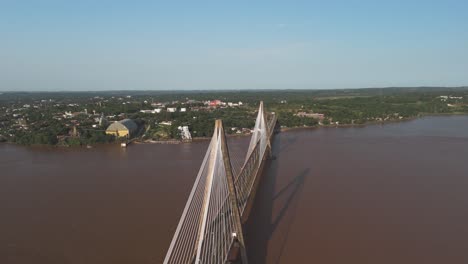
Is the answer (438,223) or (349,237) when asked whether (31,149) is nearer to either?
(349,237)

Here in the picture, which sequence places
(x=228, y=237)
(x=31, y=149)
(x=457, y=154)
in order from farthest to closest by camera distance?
(x=31, y=149) < (x=457, y=154) < (x=228, y=237)

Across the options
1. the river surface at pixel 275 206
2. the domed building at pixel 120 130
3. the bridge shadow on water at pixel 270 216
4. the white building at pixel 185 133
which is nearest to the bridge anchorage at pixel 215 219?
the bridge shadow on water at pixel 270 216

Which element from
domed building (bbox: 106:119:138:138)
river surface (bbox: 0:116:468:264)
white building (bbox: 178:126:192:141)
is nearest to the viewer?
river surface (bbox: 0:116:468:264)

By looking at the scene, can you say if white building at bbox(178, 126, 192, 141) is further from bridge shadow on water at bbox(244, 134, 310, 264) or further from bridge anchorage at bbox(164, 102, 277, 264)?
bridge anchorage at bbox(164, 102, 277, 264)

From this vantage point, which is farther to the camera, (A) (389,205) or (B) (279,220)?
(A) (389,205)

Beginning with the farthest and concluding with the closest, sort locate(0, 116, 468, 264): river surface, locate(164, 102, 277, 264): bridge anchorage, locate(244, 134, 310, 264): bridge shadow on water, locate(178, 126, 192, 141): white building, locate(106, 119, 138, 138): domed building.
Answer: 1. locate(106, 119, 138, 138): domed building
2. locate(178, 126, 192, 141): white building
3. locate(0, 116, 468, 264): river surface
4. locate(244, 134, 310, 264): bridge shadow on water
5. locate(164, 102, 277, 264): bridge anchorage

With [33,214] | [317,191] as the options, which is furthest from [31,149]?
[317,191]

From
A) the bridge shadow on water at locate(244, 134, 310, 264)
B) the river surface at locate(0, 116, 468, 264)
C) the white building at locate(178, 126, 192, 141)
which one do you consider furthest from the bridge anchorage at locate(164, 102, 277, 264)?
the white building at locate(178, 126, 192, 141)

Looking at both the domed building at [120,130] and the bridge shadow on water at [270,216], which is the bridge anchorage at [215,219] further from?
the domed building at [120,130]

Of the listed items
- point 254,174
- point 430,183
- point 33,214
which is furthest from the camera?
point 430,183
